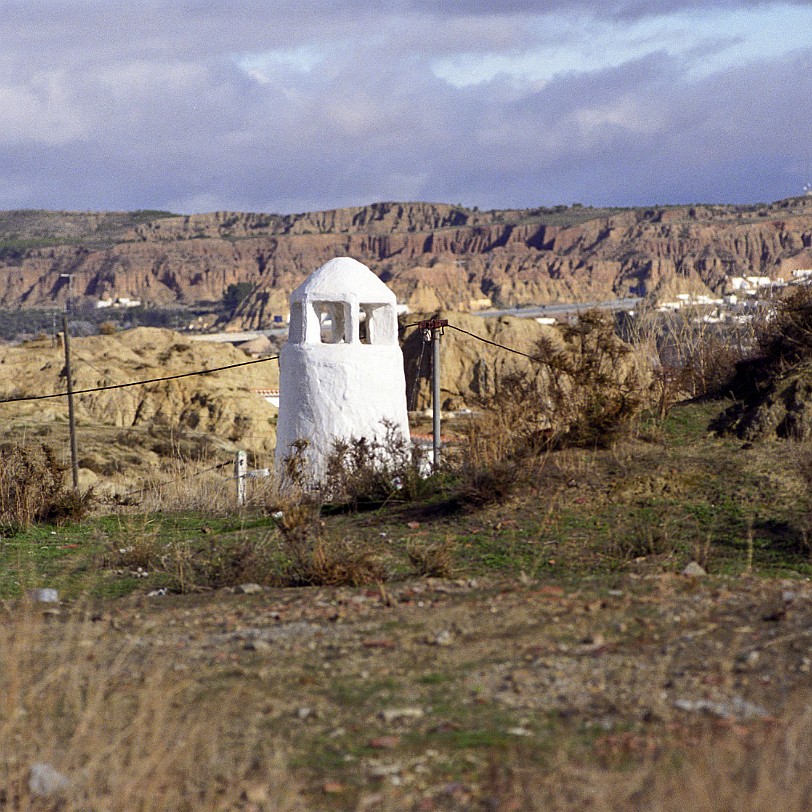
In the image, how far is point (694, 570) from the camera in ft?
26.9

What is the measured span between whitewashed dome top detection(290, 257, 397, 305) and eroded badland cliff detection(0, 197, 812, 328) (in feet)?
306

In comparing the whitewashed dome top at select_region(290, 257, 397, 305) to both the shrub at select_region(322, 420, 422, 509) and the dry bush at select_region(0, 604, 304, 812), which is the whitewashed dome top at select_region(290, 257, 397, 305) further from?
the dry bush at select_region(0, 604, 304, 812)

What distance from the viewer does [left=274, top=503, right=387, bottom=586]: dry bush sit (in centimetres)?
829

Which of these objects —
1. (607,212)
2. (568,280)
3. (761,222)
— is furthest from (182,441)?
(607,212)

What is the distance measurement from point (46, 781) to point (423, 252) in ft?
537

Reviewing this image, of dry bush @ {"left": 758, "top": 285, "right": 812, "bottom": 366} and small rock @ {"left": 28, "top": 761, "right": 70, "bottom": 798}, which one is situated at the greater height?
dry bush @ {"left": 758, "top": 285, "right": 812, "bottom": 366}

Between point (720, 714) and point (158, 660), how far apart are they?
8.76 ft

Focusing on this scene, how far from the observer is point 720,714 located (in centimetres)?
492

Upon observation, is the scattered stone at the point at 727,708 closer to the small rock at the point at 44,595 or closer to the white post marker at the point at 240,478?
the small rock at the point at 44,595

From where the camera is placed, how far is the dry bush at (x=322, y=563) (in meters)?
8.29

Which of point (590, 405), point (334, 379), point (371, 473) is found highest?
point (334, 379)

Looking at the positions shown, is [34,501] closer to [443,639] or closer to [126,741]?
[443,639]

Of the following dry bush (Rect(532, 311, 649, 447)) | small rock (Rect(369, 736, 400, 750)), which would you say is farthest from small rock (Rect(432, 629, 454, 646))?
dry bush (Rect(532, 311, 649, 447))

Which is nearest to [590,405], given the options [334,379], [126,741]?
[334,379]
